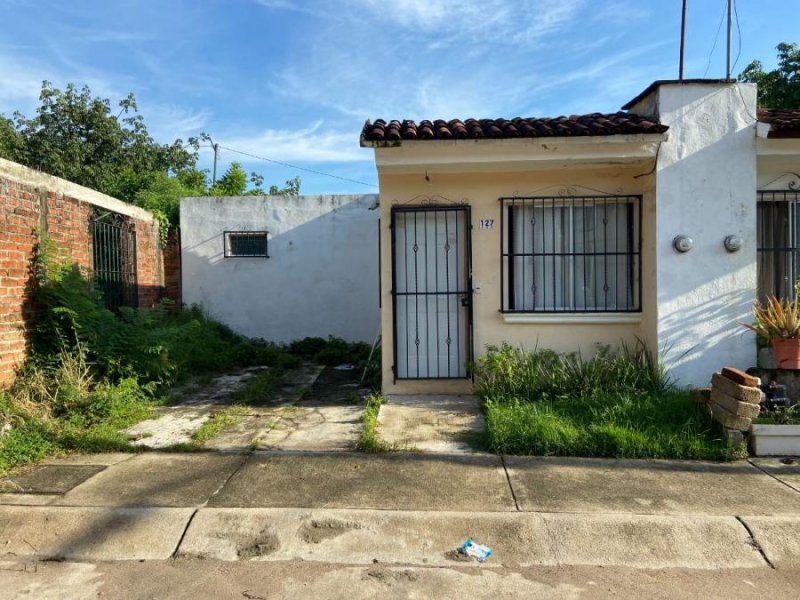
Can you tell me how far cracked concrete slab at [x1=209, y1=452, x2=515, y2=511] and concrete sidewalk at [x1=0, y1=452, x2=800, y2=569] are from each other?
0.6 inches

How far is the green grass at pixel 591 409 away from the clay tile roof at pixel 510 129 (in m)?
2.31

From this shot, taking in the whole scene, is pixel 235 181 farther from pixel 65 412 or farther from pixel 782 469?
pixel 782 469

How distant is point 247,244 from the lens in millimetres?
10883

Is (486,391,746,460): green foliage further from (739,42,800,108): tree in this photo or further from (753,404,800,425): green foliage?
(739,42,800,108): tree

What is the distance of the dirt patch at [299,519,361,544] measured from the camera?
3344 mm

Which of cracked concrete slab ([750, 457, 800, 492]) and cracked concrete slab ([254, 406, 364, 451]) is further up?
cracked concrete slab ([254, 406, 364, 451])

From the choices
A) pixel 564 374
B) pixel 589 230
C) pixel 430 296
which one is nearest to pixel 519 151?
pixel 589 230

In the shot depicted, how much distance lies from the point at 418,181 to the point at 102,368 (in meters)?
4.15

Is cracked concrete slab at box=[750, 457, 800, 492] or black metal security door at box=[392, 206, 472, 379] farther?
black metal security door at box=[392, 206, 472, 379]

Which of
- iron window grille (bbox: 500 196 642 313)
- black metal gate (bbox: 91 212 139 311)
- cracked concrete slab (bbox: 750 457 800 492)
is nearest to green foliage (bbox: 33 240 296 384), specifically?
black metal gate (bbox: 91 212 139 311)

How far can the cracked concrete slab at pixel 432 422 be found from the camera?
15.8 ft

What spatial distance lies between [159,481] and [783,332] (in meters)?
5.68

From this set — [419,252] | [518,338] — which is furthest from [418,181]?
[518,338]

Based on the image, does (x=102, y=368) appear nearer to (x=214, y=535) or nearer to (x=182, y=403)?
(x=182, y=403)
